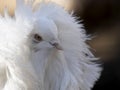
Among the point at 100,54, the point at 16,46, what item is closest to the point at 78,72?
the point at 16,46

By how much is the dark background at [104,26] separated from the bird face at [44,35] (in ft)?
6.28

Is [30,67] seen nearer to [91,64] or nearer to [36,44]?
[36,44]

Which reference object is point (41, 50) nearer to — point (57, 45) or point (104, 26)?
point (57, 45)

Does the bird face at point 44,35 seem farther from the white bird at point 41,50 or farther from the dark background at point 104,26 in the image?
the dark background at point 104,26

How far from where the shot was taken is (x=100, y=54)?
3068 millimetres

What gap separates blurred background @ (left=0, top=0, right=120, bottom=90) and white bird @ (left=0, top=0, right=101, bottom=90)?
182 cm

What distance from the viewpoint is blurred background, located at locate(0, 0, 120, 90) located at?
3.02 metres

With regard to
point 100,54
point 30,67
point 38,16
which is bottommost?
point 30,67

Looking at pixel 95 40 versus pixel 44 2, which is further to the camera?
pixel 95 40

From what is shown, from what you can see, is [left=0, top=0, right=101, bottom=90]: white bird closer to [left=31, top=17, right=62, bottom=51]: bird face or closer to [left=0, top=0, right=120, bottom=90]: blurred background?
[left=31, top=17, right=62, bottom=51]: bird face

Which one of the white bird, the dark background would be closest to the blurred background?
the dark background

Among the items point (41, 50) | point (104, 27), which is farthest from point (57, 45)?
point (104, 27)

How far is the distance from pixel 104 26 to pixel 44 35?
7.01 ft

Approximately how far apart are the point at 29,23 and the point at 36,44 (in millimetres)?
52
